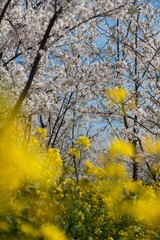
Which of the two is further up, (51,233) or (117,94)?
(117,94)

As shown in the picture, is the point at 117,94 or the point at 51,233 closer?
the point at 51,233

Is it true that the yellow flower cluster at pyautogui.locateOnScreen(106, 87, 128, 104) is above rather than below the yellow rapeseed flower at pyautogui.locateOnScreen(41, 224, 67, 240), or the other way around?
above

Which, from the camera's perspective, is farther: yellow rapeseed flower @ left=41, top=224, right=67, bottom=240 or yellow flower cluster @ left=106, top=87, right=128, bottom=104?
yellow flower cluster @ left=106, top=87, right=128, bottom=104

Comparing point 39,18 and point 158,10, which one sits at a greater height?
point 158,10

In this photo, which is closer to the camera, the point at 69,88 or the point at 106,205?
the point at 106,205

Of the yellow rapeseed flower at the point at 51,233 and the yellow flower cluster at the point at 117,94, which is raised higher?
the yellow flower cluster at the point at 117,94

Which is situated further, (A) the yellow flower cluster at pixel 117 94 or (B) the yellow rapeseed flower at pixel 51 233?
(A) the yellow flower cluster at pixel 117 94

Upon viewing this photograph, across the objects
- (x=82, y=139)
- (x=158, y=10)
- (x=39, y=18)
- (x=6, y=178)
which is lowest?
(x=6, y=178)

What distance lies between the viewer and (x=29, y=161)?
114 inches

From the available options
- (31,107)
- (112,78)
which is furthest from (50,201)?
(112,78)

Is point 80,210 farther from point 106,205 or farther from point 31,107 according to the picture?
point 31,107

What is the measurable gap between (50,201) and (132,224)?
1.16 metres

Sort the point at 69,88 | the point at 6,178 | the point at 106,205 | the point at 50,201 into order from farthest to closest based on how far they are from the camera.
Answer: the point at 69,88 < the point at 106,205 < the point at 50,201 < the point at 6,178

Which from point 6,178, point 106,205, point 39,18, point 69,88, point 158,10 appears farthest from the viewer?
point 69,88
